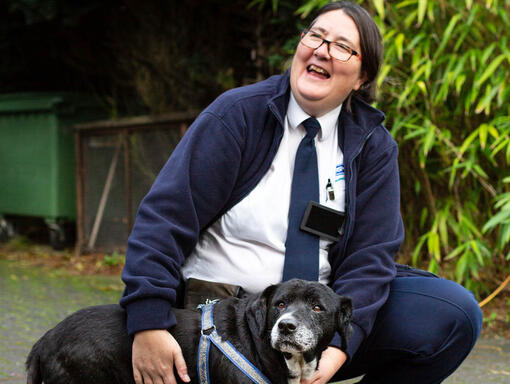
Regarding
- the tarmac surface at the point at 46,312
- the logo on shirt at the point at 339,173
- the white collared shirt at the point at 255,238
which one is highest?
the logo on shirt at the point at 339,173

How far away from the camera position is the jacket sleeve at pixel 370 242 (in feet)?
8.10

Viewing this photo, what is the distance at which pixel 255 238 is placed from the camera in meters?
2.52

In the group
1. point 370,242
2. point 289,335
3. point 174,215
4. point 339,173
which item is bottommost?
point 289,335

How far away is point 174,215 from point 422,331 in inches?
39.1

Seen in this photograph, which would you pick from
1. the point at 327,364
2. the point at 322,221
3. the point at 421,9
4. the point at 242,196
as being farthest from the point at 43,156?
the point at 327,364

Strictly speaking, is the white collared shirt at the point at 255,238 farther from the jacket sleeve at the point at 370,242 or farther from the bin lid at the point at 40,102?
the bin lid at the point at 40,102

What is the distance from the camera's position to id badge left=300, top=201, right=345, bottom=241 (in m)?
2.52

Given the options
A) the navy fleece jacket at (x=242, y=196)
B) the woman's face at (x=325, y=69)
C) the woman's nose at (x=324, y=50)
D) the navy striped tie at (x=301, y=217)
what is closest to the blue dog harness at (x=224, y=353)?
the navy fleece jacket at (x=242, y=196)

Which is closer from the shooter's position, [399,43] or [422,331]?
[422,331]

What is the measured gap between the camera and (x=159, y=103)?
7574 mm

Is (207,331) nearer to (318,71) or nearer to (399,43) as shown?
(318,71)

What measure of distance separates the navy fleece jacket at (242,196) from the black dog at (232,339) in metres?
0.11

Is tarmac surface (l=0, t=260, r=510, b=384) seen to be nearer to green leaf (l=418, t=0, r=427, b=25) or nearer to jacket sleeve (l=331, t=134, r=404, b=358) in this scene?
jacket sleeve (l=331, t=134, r=404, b=358)

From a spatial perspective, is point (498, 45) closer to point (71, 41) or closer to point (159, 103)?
point (159, 103)
